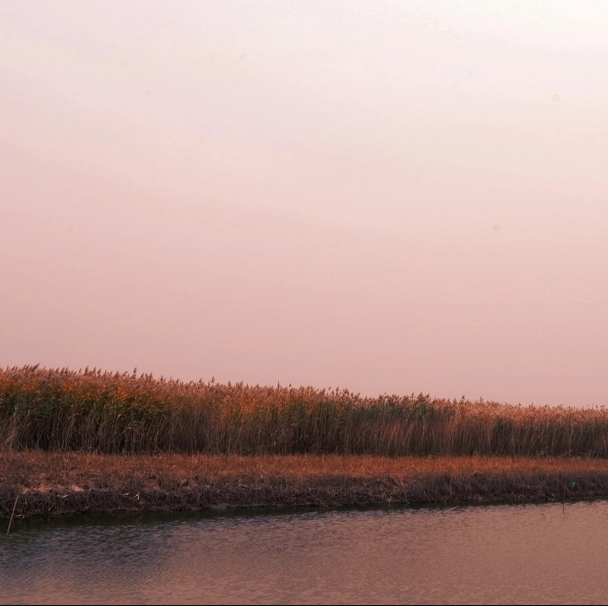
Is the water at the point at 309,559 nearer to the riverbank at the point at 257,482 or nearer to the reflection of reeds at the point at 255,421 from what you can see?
the riverbank at the point at 257,482

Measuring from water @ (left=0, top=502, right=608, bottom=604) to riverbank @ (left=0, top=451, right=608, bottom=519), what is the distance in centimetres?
51

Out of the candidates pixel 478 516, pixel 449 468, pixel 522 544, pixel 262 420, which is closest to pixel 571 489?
pixel 449 468

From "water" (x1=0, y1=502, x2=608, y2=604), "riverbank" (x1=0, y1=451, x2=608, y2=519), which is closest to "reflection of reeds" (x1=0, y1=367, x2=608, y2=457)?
"riverbank" (x1=0, y1=451, x2=608, y2=519)

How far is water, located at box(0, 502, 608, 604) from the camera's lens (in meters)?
6.95

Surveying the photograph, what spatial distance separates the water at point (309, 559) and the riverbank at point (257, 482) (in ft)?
1.67

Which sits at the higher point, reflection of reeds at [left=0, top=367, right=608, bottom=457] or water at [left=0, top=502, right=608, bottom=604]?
reflection of reeds at [left=0, top=367, right=608, bottom=457]

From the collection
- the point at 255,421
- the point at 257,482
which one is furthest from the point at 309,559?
the point at 255,421

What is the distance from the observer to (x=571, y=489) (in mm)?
12828

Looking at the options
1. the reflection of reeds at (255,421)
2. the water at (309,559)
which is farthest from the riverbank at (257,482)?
the reflection of reeds at (255,421)

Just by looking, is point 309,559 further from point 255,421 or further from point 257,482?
point 255,421

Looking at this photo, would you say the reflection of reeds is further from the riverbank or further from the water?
the water

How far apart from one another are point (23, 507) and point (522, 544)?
250 inches

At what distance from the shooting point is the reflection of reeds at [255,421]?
47.6 ft

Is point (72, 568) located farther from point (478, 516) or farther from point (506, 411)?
point (506, 411)
